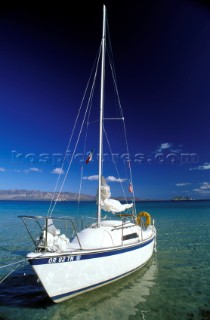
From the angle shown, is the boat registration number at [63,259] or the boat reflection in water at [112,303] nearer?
the boat registration number at [63,259]

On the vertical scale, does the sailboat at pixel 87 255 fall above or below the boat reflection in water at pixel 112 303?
above

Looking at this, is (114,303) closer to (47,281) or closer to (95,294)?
(95,294)

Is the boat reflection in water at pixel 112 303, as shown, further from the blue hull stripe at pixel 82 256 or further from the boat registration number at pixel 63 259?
the boat registration number at pixel 63 259

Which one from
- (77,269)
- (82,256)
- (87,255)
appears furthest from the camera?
(87,255)

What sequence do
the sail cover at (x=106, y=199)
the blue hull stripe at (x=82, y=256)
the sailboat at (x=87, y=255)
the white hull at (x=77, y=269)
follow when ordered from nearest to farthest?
the blue hull stripe at (x=82, y=256)
the white hull at (x=77, y=269)
the sailboat at (x=87, y=255)
the sail cover at (x=106, y=199)

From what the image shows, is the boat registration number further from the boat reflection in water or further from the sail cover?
the sail cover

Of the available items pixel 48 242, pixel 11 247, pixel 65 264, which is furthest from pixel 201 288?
pixel 11 247

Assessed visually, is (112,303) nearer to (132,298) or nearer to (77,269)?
(132,298)

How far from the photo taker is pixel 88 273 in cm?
946

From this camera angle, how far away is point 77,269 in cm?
909

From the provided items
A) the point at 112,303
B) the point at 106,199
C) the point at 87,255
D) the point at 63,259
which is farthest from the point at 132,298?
the point at 106,199

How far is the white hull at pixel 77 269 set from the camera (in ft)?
27.5

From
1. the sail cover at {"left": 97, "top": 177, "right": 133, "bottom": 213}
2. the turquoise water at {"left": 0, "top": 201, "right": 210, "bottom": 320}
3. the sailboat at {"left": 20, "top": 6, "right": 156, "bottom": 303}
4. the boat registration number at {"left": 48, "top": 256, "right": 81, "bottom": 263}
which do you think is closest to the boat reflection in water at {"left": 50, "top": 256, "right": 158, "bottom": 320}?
the turquoise water at {"left": 0, "top": 201, "right": 210, "bottom": 320}

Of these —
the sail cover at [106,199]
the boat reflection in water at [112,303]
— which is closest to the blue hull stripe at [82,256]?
the boat reflection in water at [112,303]
